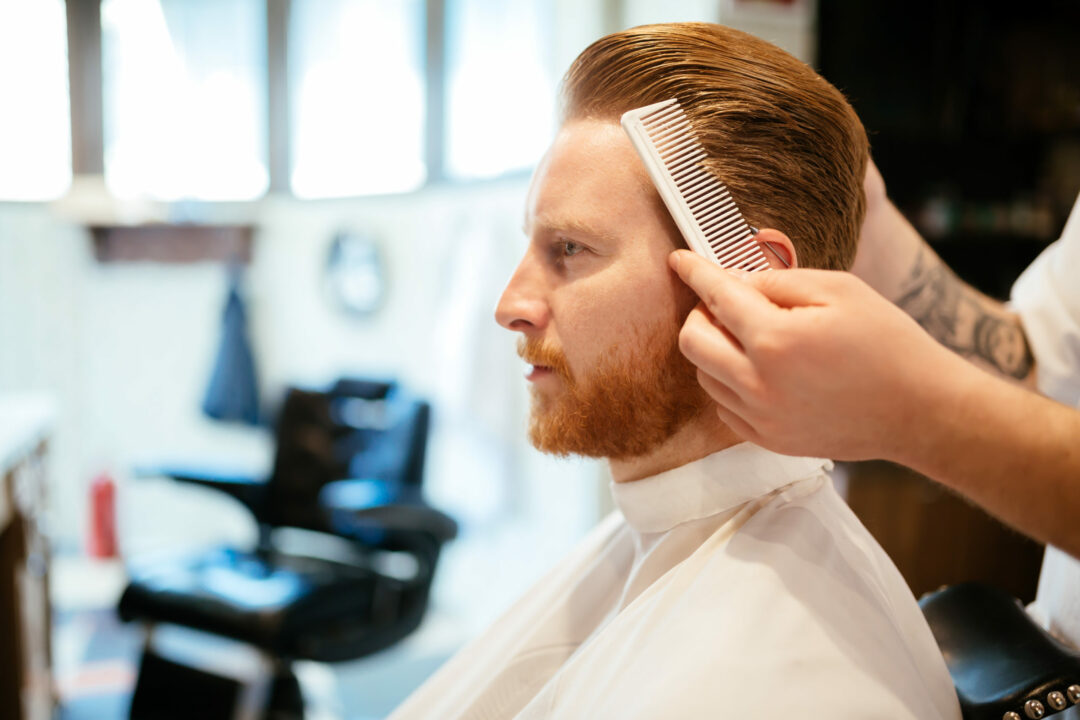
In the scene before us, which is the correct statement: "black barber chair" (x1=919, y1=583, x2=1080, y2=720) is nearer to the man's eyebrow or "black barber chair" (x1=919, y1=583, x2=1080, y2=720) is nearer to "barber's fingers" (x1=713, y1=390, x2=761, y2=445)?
"barber's fingers" (x1=713, y1=390, x2=761, y2=445)

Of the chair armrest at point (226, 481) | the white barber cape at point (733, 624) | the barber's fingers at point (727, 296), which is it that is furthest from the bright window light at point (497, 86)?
the barber's fingers at point (727, 296)

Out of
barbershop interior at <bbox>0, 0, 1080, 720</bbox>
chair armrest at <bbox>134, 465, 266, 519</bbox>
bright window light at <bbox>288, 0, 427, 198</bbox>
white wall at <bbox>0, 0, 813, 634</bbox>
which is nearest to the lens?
barbershop interior at <bbox>0, 0, 1080, 720</bbox>

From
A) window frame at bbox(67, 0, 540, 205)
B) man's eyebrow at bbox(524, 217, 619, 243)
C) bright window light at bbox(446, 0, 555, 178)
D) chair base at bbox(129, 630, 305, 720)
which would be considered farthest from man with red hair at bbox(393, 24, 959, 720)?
window frame at bbox(67, 0, 540, 205)

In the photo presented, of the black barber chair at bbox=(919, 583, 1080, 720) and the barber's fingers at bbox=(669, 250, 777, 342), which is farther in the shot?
the black barber chair at bbox=(919, 583, 1080, 720)

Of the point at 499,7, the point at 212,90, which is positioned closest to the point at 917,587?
the point at 499,7

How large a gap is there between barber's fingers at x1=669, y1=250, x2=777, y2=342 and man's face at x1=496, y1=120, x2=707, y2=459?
0.17 meters

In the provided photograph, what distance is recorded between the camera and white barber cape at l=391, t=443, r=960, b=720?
2.22 ft

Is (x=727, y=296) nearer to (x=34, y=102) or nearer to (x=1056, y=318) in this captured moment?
(x=1056, y=318)

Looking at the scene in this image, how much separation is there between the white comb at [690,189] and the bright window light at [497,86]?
212 centimetres

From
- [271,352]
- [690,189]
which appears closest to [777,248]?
[690,189]

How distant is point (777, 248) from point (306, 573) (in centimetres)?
195

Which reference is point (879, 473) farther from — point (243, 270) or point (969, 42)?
point (243, 270)

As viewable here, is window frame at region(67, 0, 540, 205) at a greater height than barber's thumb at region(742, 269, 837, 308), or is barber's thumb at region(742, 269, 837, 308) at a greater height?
window frame at region(67, 0, 540, 205)

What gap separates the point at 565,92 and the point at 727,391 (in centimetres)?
55
